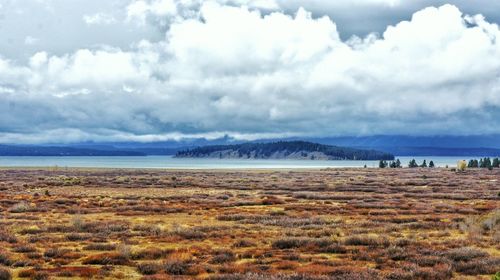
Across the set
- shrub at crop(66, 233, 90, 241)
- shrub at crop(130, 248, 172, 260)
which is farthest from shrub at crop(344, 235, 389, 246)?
shrub at crop(66, 233, 90, 241)

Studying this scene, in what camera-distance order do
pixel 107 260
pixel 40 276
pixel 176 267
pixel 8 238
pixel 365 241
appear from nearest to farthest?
pixel 40 276 < pixel 176 267 < pixel 107 260 < pixel 365 241 < pixel 8 238

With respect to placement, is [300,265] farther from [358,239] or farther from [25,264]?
[25,264]

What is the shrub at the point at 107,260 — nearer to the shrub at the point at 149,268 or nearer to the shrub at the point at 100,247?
the shrub at the point at 149,268

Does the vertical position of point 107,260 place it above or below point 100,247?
above

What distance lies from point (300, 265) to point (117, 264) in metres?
7.23

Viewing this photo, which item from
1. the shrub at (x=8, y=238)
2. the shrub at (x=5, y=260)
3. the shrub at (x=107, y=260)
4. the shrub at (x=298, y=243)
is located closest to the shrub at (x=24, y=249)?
the shrub at (x=5, y=260)

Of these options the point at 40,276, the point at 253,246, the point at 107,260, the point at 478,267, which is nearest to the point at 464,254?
the point at 478,267

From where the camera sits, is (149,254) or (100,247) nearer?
(149,254)

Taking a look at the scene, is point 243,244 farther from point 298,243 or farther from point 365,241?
point 365,241

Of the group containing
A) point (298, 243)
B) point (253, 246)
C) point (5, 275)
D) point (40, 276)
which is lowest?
point (253, 246)

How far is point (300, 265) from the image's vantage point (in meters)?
20.2

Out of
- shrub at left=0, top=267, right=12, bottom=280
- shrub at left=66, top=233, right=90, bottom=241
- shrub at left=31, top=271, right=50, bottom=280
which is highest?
shrub at left=0, top=267, right=12, bottom=280

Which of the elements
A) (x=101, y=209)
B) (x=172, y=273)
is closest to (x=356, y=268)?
(x=172, y=273)

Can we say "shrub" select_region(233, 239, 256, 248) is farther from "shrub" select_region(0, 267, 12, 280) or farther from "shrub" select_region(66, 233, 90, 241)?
"shrub" select_region(0, 267, 12, 280)
